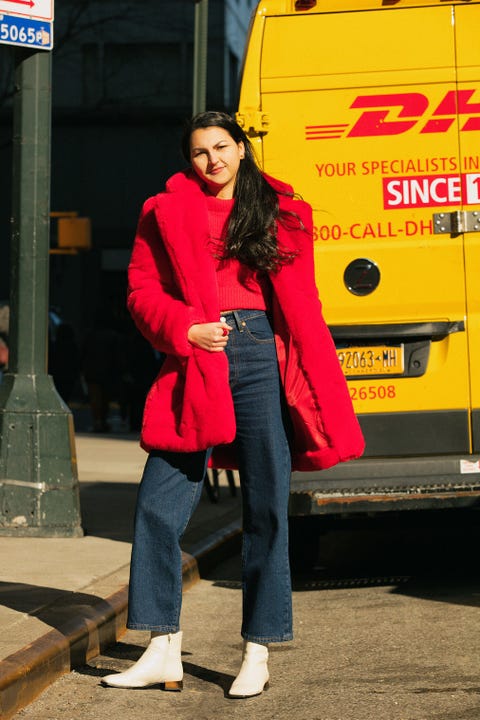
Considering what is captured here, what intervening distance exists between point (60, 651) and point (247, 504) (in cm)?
92

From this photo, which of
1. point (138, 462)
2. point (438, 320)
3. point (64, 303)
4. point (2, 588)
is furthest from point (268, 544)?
point (64, 303)

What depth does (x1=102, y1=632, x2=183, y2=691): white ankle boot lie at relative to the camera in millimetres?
4992

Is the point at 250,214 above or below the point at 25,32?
below

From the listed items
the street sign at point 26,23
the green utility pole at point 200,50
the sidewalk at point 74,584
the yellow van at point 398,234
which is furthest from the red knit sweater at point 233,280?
the green utility pole at point 200,50

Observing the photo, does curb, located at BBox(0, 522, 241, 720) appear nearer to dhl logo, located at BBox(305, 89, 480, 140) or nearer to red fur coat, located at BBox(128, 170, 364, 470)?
red fur coat, located at BBox(128, 170, 364, 470)

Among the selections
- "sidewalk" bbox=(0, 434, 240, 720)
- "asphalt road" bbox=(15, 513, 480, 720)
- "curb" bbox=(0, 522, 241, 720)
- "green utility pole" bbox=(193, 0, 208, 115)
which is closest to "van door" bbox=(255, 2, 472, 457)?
"asphalt road" bbox=(15, 513, 480, 720)

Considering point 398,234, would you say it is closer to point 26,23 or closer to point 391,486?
point 391,486

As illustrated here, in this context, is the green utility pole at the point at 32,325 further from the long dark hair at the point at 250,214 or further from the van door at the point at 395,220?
the long dark hair at the point at 250,214

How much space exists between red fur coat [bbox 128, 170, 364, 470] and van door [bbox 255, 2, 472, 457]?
6.72 feet

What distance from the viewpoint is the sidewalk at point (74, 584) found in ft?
16.7

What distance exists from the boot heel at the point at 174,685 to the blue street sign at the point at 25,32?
4302mm

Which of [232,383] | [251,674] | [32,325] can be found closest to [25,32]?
[32,325]

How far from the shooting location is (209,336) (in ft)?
15.6

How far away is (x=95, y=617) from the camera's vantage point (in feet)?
19.2
